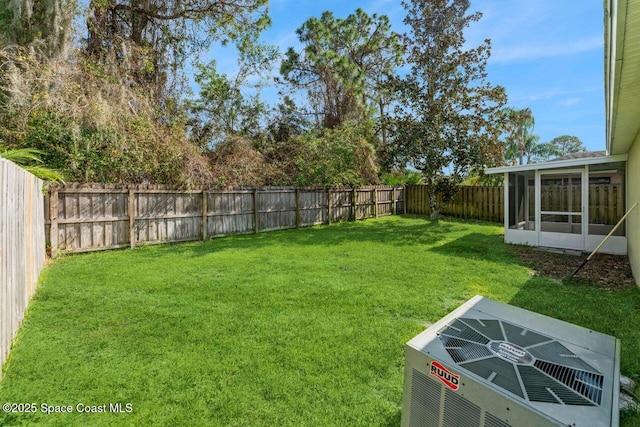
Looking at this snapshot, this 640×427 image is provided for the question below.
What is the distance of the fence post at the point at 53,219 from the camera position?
603 centimetres

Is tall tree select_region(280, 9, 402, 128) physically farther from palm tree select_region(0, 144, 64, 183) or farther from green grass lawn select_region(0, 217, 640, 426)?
palm tree select_region(0, 144, 64, 183)

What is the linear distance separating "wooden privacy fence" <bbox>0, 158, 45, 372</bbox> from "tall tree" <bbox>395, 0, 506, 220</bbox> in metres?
9.92

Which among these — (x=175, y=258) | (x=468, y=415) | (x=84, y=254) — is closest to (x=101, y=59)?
(x=84, y=254)

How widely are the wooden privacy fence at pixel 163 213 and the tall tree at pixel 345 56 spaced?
5884mm

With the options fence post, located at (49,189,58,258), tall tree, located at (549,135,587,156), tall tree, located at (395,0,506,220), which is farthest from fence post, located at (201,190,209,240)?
tall tree, located at (549,135,587,156)

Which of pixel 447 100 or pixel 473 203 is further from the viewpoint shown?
pixel 473 203

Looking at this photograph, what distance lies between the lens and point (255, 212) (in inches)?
376

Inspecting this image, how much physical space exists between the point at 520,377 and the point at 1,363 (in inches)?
132

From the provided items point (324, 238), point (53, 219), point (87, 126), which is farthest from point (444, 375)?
point (87, 126)

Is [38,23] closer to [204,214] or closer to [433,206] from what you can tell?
[204,214]

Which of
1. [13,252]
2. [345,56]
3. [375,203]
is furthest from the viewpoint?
[345,56]

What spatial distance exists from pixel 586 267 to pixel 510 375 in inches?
234

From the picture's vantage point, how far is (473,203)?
1349cm

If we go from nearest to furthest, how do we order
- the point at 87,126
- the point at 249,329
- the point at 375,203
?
the point at 249,329 → the point at 87,126 → the point at 375,203
